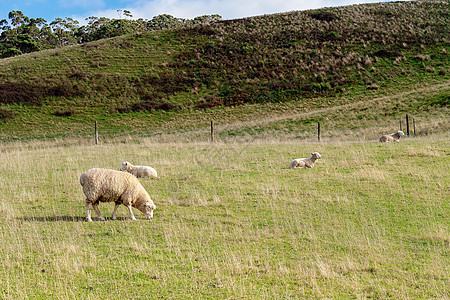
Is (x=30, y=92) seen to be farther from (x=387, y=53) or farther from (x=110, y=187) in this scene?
(x=387, y=53)

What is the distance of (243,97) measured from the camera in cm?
5588

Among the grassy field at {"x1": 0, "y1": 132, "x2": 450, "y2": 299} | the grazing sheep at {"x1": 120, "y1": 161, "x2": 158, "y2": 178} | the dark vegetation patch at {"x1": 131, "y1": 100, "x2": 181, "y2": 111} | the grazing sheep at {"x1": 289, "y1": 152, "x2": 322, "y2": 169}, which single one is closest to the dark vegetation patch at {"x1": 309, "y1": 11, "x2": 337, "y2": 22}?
the dark vegetation patch at {"x1": 131, "y1": 100, "x2": 181, "y2": 111}

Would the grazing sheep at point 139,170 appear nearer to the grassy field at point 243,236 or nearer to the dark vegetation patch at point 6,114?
the grassy field at point 243,236

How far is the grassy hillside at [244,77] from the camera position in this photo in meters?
45.9

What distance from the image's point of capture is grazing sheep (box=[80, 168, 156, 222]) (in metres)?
10.6

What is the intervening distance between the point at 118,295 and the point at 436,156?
654 inches

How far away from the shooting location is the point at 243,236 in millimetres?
9641

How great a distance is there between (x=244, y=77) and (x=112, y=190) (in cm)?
5184

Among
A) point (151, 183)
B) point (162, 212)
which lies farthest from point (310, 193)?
point (151, 183)

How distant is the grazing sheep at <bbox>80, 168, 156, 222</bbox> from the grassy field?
37 cm

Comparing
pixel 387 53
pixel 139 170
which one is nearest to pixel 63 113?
pixel 139 170

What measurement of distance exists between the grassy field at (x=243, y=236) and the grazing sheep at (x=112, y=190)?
0.37m

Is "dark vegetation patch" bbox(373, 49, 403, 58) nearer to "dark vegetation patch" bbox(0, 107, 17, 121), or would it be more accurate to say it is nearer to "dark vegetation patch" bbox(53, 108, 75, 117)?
"dark vegetation patch" bbox(53, 108, 75, 117)

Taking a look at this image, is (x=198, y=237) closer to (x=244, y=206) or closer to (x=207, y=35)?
(x=244, y=206)
